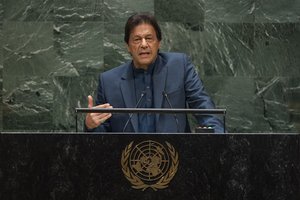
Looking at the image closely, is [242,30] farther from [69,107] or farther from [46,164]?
[46,164]

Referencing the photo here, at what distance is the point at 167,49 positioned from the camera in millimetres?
4961

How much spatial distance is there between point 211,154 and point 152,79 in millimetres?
1106

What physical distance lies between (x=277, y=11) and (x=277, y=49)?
32cm

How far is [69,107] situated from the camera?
16.4 feet

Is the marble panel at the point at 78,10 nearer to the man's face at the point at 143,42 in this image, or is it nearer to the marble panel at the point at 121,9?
the marble panel at the point at 121,9

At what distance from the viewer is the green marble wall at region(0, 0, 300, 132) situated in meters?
4.96

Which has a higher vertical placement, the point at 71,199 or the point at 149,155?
the point at 149,155

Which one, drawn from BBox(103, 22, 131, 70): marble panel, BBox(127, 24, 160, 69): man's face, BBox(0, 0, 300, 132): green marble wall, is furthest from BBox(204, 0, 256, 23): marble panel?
BBox(127, 24, 160, 69): man's face

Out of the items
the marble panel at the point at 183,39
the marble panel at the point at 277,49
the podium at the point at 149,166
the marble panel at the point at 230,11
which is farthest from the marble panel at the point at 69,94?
the podium at the point at 149,166

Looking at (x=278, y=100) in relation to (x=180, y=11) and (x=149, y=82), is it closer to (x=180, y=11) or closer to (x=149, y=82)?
(x=180, y=11)

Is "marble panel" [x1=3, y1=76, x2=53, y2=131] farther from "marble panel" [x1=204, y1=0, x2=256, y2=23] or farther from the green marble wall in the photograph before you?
"marble panel" [x1=204, y1=0, x2=256, y2=23]

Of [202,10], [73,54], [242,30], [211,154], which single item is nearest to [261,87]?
[242,30]

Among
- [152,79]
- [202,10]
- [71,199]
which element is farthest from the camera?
[202,10]

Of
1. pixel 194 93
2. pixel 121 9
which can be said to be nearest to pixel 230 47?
pixel 121 9
